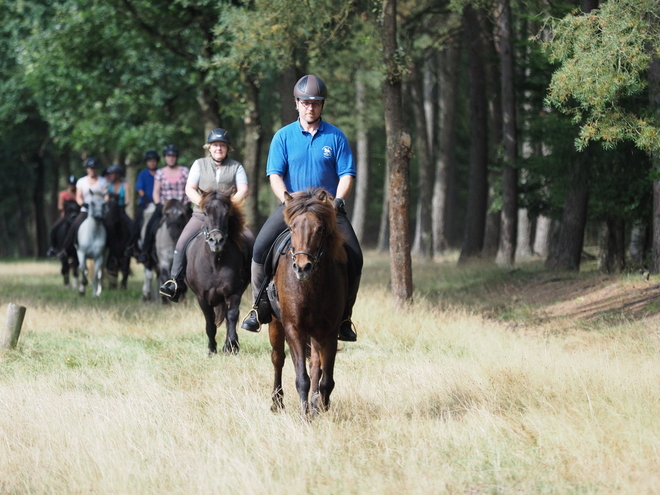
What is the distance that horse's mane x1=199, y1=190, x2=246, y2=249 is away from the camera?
39.7 feet

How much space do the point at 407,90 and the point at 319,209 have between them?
98.9 ft

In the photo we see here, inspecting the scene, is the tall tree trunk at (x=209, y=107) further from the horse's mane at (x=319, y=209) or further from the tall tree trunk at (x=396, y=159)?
the horse's mane at (x=319, y=209)

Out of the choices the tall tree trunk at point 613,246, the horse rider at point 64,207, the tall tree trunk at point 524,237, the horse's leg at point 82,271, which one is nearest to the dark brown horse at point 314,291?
the tall tree trunk at point 613,246

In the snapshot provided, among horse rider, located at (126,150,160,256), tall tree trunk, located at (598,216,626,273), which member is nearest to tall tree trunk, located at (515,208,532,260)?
tall tree trunk, located at (598,216,626,273)

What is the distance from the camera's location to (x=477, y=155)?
27.3m

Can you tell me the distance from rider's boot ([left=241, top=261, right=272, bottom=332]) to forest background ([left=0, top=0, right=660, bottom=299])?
4681 mm

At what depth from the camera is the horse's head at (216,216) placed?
1209cm

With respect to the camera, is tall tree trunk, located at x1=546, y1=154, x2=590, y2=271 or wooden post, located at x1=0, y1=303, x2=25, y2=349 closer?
wooden post, located at x1=0, y1=303, x2=25, y2=349

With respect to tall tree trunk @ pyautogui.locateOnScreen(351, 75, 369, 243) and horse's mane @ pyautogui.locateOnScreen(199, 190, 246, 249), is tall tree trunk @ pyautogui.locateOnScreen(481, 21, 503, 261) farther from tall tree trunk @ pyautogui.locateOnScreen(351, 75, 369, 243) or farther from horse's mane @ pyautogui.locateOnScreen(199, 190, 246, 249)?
horse's mane @ pyautogui.locateOnScreen(199, 190, 246, 249)

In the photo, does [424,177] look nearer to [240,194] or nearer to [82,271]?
[82,271]

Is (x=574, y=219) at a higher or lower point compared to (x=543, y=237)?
higher

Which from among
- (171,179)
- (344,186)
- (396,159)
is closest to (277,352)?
(344,186)

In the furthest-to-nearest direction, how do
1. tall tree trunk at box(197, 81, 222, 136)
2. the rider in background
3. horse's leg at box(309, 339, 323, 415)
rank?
tall tree trunk at box(197, 81, 222, 136) < the rider in background < horse's leg at box(309, 339, 323, 415)

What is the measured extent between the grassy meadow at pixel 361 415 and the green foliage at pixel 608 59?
2.59m
